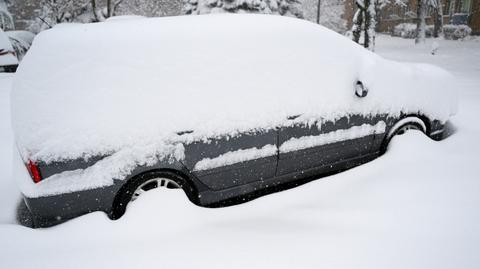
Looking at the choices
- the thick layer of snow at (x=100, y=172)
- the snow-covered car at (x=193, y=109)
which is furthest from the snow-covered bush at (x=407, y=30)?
the thick layer of snow at (x=100, y=172)

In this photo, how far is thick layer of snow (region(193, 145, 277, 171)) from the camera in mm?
2846

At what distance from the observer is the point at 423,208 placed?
2.63 m

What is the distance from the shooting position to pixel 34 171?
2.38 meters

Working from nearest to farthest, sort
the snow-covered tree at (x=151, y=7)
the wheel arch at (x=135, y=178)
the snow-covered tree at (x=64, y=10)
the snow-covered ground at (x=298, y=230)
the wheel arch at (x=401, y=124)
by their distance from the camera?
the snow-covered ground at (x=298, y=230)
the wheel arch at (x=135, y=178)
the wheel arch at (x=401, y=124)
the snow-covered tree at (x=64, y=10)
the snow-covered tree at (x=151, y=7)

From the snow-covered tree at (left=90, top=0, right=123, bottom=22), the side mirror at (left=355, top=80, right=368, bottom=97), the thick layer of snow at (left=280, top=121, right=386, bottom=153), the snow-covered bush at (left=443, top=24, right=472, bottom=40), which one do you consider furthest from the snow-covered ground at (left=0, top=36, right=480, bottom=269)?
the snow-covered bush at (left=443, top=24, right=472, bottom=40)

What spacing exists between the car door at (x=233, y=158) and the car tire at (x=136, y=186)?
0.21 meters

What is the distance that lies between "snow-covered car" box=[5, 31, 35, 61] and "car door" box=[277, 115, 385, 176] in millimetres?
13733

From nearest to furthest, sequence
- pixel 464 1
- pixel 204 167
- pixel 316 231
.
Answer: pixel 316 231 < pixel 204 167 < pixel 464 1

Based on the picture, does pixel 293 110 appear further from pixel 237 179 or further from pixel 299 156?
pixel 237 179

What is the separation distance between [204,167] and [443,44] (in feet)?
69.4

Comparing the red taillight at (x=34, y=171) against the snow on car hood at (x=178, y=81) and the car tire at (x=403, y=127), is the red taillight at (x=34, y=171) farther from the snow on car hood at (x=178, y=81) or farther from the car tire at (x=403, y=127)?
the car tire at (x=403, y=127)

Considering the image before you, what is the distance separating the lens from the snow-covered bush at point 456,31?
70.6 feet

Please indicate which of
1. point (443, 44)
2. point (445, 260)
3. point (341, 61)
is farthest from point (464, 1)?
point (445, 260)

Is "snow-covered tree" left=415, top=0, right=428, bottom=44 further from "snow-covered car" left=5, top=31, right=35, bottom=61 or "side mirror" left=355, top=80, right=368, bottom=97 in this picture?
"snow-covered car" left=5, top=31, right=35, bottom=61
